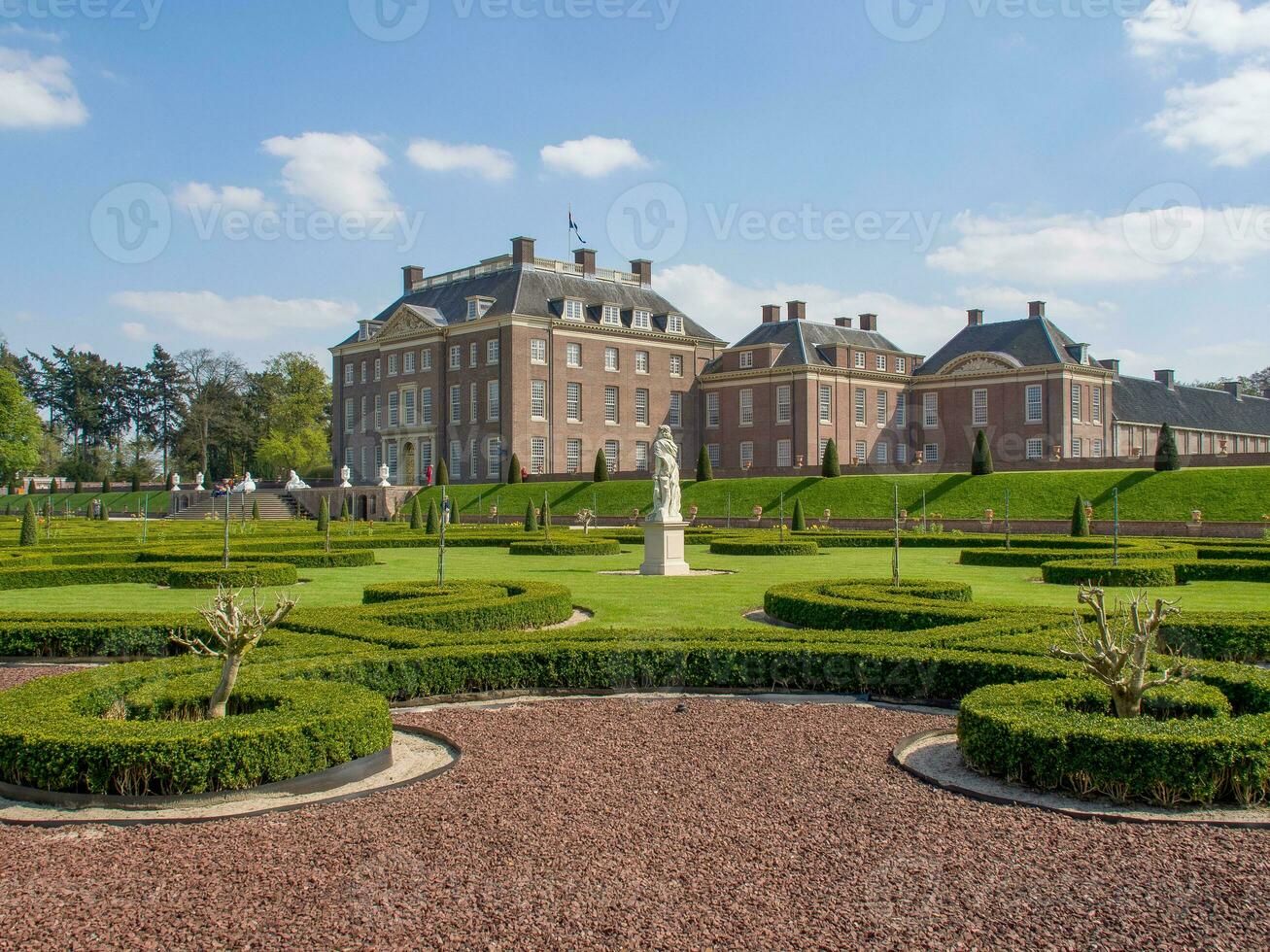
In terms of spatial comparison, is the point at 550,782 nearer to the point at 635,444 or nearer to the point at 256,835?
the point at 256,835

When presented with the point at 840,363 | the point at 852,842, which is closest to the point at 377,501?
the point at 840,363

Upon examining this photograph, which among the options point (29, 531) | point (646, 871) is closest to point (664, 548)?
point (646, 871)

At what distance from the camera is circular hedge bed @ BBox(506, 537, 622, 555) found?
91.6ft

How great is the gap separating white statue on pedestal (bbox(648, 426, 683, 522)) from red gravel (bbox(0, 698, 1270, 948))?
13689 mm

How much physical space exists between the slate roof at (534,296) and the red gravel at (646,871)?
51679 mm

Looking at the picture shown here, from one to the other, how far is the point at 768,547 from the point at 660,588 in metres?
10.1

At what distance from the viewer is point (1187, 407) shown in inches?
2822

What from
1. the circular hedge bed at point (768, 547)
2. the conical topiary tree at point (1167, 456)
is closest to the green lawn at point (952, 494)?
the conical topiary tree at point (1167, 456)

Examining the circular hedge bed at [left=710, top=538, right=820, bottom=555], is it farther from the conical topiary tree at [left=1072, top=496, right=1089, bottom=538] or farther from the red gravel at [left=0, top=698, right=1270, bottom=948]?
the red gravel at [left=0, top=698, right=1270, bottom=948]

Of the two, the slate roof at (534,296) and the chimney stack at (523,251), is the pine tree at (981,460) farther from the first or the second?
the chimney stack at (523,251)

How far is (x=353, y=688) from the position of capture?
7996mm

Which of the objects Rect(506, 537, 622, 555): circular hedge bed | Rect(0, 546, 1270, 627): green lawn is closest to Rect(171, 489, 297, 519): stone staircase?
Rect(506, 537, 622, 555): circular hedge bed

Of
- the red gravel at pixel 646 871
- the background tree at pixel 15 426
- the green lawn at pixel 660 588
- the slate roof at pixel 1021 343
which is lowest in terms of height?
the red gravel at pixel 646 871

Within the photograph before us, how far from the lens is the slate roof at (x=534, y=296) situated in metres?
58.1
